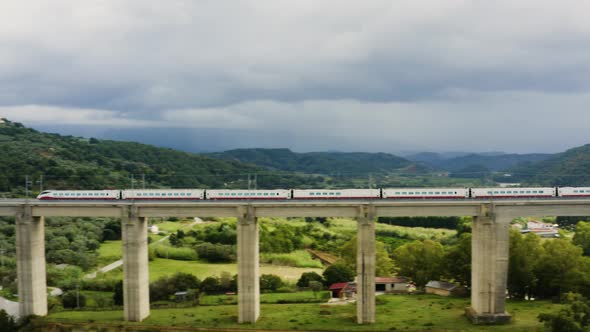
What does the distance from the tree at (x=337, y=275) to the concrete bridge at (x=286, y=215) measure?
57.2 ft

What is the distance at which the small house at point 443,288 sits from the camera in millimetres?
56125

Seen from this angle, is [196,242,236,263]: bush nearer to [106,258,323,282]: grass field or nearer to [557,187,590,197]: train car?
[106,258,323,282]: grass field

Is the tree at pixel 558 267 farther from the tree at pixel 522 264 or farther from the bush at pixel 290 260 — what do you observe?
the bush at pixel 290 260

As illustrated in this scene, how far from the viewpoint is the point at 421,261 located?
201 ft

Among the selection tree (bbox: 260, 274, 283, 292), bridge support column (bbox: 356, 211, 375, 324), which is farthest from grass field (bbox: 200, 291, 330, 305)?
bridge support column (bbox: 356, 211, 375, 324)

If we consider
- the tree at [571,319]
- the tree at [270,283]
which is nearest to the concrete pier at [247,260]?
the tree at [270,283]

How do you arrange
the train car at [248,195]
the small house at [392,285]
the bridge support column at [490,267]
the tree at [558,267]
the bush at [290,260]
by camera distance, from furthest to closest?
the bush at [290,260]
the small house at [392,285]
the tree at [558,267]
the train car at [248,195]
the bridge support column at [490,267]

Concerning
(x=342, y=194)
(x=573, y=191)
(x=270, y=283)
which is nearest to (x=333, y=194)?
(x=342, y=194)

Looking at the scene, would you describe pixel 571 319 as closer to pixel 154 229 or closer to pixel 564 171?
pixel 154 229

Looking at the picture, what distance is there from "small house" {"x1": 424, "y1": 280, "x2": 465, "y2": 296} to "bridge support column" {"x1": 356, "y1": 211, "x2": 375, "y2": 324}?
53.7 feet

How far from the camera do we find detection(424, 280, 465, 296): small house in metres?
56.1

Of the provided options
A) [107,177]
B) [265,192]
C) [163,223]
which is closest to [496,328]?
[265,192]

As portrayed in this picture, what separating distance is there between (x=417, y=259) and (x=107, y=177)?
82374 millimetres

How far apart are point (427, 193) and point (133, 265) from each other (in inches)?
1179
